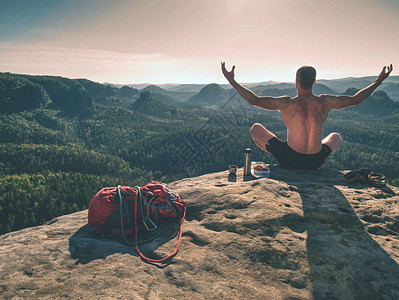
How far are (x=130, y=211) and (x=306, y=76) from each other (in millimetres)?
6376

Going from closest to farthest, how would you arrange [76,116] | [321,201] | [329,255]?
[329,255] < [321,201] < [76,116]

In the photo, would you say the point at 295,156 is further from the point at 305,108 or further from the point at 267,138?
the point at 305,108

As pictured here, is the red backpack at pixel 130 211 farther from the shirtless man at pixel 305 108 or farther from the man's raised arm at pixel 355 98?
the man's raised arm at pixel 355 98

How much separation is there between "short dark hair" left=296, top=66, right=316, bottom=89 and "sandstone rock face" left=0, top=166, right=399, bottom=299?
11.0 ft

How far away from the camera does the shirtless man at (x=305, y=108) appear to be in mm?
7492

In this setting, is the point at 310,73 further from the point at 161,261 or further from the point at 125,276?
the point at 125,276

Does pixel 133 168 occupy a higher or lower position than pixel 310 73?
lower

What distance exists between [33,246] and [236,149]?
9271 cm

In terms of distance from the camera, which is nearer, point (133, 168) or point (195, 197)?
point (195, 197)

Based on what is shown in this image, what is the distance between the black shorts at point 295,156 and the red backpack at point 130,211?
4611 mm

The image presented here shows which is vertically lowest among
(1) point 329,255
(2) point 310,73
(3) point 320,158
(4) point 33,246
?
(4) point 33,246

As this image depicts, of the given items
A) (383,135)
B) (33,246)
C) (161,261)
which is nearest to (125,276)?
(161,261)

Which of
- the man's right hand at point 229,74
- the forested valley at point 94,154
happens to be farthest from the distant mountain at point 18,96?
the man's right hand at point 229,74

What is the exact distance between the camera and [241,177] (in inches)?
365
